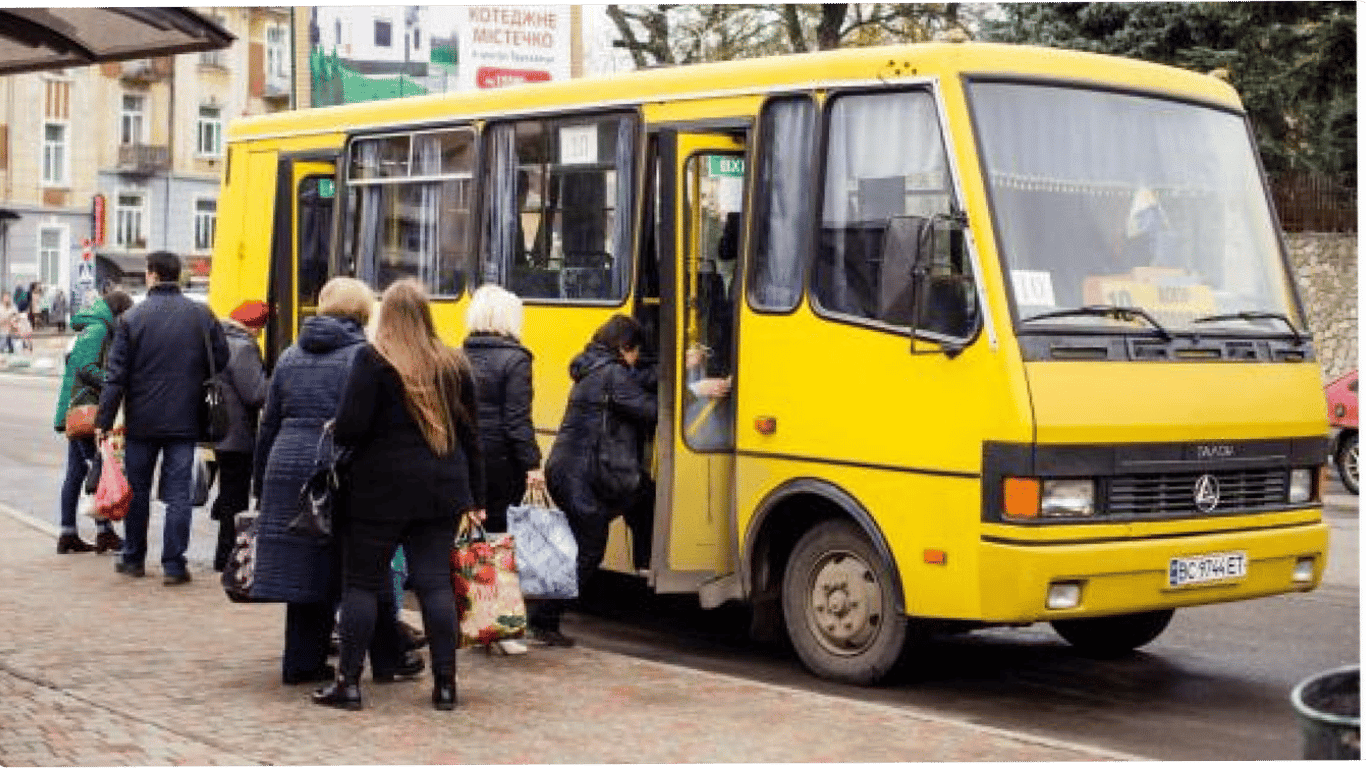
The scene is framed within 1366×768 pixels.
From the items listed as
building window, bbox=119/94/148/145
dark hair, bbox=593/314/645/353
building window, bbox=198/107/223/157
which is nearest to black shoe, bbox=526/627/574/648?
dark hair, bbox=593/314/645/353

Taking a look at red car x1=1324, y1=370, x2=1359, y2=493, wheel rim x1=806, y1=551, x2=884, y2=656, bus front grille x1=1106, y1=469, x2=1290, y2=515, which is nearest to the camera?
bus front grille x1=1106, y1=469, x2=1290, y2=515

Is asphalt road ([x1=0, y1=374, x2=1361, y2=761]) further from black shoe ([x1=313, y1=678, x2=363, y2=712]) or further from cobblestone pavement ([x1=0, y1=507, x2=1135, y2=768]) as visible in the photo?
black shoe ([x1=313, y1=678, x2=363, y2=712])

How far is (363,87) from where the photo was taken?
33.6 m

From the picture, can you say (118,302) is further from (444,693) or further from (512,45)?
(512,45)

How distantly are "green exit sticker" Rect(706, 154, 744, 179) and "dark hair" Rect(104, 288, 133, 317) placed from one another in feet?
15.1

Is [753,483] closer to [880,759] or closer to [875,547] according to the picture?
[875,547]

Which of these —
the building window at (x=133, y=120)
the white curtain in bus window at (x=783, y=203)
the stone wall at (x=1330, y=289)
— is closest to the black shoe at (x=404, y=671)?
the white curtain in bus window at (x=783, y=203)

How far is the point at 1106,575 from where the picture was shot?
842 cm

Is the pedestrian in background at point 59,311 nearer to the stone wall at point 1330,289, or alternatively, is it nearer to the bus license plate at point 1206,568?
the stone wall at point 1330,289

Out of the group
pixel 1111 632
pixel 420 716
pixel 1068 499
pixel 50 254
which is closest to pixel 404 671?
pixel 420 716

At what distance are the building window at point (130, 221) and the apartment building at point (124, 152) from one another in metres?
0.04

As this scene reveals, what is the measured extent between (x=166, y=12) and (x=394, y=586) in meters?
2.95

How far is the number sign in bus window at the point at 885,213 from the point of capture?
28.3ft

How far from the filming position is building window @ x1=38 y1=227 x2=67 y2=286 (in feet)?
231
